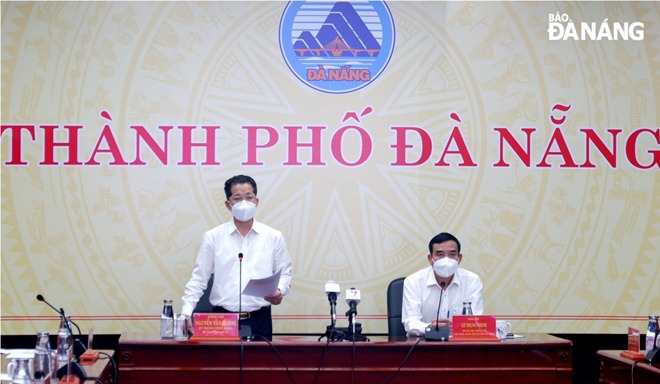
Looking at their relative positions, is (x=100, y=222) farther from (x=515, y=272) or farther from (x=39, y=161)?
(x=515, y=272)

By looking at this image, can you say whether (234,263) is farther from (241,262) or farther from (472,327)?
(472,327)

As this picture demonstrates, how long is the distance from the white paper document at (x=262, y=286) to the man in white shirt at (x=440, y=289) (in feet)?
2.56

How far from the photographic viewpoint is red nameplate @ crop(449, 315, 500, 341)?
14.1 feet

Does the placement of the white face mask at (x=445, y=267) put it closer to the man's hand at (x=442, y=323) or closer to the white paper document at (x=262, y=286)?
the man's hand at (x=442, y=323)

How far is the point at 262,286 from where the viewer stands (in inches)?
170

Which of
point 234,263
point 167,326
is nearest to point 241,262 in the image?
point 234,263

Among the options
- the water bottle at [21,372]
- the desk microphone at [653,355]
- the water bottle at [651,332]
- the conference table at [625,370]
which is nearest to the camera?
the water bottle at [21,372]

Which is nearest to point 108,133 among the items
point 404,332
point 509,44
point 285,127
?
point 285,127

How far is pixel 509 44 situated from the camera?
5.52 m

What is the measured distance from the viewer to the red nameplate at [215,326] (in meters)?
4.23

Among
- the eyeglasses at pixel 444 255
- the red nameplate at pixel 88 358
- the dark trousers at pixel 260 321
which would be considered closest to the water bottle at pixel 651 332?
the eyeglasses at pixel 444 255

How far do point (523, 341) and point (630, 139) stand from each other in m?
1.88

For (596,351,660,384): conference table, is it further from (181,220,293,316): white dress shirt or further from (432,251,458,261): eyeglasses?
(181,220,293,316): white dress shirt

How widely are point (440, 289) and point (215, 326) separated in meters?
1.28
